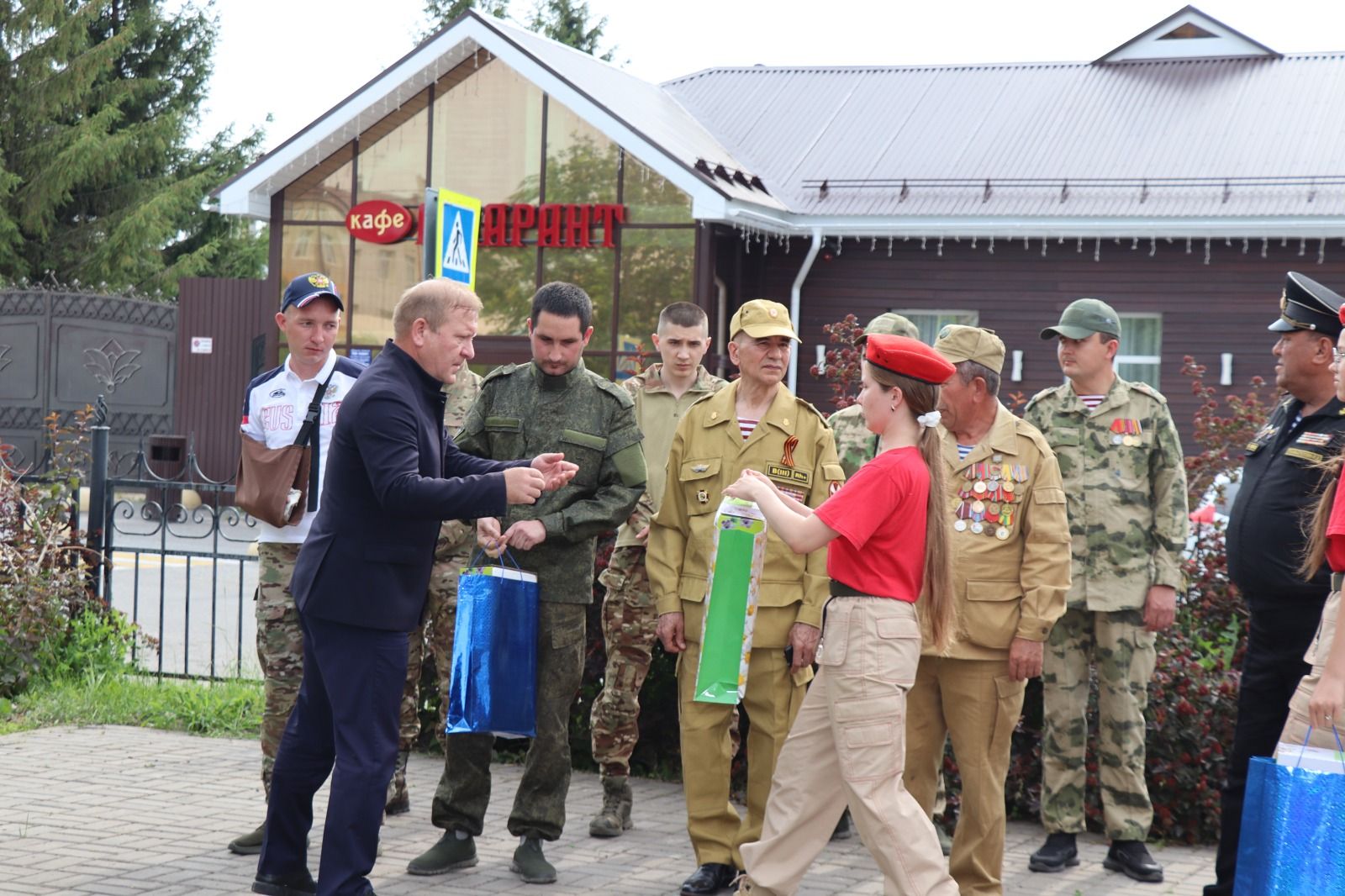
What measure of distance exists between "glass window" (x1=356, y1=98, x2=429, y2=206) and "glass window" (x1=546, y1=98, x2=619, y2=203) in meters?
2.08

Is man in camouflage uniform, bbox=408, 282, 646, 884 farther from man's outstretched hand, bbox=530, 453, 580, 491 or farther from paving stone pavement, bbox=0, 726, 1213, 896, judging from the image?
man's outstretched hand, bbox=530, 453, 580, 491

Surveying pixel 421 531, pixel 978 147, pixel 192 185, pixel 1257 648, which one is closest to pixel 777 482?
pixel 421 531

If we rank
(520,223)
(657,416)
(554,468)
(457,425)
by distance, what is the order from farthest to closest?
(520,223), (657,416), (457,425), (554,468)

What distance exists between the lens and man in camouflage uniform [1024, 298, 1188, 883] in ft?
20.0

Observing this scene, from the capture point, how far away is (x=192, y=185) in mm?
34250

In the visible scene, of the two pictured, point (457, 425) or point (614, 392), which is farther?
point (457, 425)

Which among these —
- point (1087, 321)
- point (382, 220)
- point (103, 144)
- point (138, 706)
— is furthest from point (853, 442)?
point (103, 144)

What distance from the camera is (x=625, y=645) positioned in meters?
6.77

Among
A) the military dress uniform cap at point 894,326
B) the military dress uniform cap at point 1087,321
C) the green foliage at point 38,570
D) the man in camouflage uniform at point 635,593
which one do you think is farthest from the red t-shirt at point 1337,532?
the green foliage at point 38,570

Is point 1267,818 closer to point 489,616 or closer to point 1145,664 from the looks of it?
point 1145,664

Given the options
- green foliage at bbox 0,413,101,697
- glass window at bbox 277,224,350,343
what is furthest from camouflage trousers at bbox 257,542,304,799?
glass window at bbox 277,224,350,343

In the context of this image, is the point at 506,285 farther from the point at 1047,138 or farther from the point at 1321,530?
the point at 1321,530

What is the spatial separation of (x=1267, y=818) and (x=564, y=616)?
2649 mm

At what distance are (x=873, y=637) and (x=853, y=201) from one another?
18365mm
